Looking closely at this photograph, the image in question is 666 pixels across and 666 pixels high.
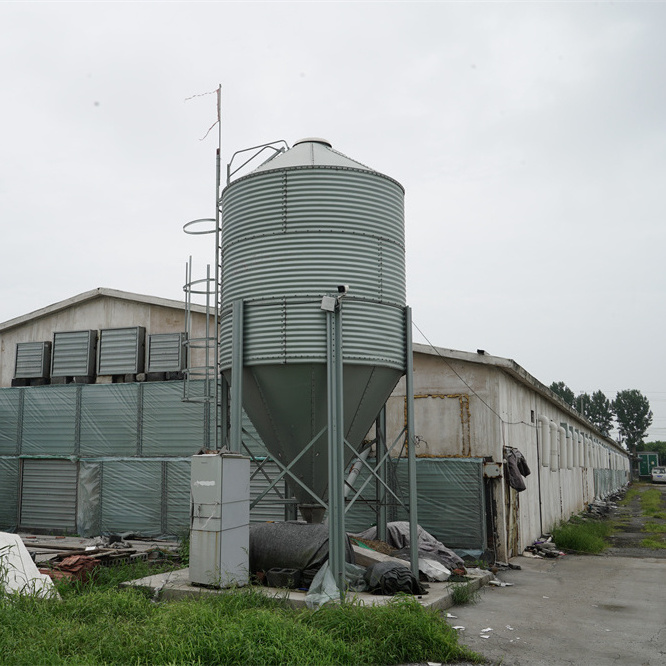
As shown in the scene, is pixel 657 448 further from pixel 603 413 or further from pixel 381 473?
pixel 381 473

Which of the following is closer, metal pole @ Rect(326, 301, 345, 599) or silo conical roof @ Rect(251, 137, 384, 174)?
metal pole @ Rect(326, 301, 345, 599)

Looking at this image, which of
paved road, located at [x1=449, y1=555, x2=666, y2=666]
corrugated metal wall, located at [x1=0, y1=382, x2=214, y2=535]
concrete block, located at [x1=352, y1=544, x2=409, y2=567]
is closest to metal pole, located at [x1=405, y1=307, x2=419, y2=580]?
concrete block, located at [x1=352, y1=544, x2=409, y2=567]

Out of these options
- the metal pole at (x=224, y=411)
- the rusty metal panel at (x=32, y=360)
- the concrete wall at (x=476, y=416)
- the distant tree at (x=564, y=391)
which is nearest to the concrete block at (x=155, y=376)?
the rusty metal panel at (x=32, y=360)

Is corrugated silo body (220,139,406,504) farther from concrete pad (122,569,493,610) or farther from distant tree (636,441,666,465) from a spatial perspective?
distant tree (636,441,666,465)

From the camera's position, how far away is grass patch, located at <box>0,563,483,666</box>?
6391 millimetres

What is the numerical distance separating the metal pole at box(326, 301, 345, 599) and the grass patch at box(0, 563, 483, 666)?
1.09m

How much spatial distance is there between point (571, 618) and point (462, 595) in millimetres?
1477

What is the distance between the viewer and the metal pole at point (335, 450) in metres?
9.17

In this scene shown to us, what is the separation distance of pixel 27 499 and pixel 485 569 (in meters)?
11.3

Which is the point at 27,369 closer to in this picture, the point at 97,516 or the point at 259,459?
the point at 97,516

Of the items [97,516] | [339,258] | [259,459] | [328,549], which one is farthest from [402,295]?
[97,516]

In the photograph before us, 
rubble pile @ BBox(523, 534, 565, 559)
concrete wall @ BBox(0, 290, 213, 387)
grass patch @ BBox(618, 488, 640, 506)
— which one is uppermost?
concrete wall @ BBox(0, 290, 213, 387)

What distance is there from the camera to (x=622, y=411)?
10244 cm

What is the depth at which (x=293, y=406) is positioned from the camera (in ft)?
32.7
